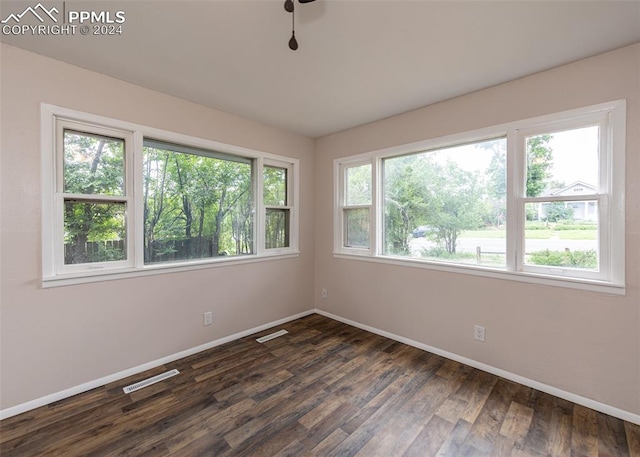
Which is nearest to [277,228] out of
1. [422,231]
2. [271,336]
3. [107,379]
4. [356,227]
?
[356,227]

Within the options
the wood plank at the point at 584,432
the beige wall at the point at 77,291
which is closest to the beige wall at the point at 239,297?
the beige wall at the point at 77,291

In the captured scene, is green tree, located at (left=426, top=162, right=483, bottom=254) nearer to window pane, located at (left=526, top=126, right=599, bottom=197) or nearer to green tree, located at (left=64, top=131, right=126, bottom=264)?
window pane, located at (left=526, top=126, right=599, bottom=197)

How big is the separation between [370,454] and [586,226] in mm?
2292

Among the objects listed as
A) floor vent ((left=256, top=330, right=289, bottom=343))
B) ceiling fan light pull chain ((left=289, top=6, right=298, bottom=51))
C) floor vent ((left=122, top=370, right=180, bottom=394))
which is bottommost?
floor vent ((left=122, top=370, right=180, bottom=394))

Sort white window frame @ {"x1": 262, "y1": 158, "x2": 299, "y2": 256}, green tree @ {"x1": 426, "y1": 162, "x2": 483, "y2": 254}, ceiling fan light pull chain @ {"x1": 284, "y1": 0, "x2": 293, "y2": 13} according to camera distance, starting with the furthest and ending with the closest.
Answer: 1. white window frame @ {"x1": 262, "y1": 158, "x2": 299, "y2": 256}
2. green tree @ {"x1": 426, "y1": 162, "x2": 483, "y2": 254}
3. ceiling fan light pull chain @ {"x1": 284, "y1": 0, "x2": 293, "y2": 13}

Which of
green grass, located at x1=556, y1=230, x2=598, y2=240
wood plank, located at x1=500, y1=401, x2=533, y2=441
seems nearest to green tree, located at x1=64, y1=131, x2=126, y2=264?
wood plank, located at x1=500, y1=401, x2=533, y2=441

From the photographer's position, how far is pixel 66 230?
2.16m

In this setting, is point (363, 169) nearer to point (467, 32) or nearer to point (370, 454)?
point (467, 32)

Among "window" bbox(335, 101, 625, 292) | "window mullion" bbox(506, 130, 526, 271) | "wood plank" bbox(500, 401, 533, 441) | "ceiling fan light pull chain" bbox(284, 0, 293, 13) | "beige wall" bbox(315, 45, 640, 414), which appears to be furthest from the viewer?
"window mullion" bbox(506, 130, 526, 271)

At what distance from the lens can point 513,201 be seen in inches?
93.6

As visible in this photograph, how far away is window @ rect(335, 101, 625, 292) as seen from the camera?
6.62ft

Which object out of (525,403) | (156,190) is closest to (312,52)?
(156,190)

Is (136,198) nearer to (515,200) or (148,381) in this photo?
(148,381)

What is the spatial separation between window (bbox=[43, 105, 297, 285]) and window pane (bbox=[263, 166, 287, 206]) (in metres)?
0.02
